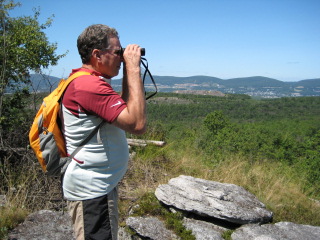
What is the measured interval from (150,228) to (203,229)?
1.81 ft

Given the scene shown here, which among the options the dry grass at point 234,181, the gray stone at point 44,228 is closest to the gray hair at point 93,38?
the gray stone at point 44,228

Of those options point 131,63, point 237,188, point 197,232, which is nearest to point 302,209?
point 237,188

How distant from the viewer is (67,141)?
140 centimetres

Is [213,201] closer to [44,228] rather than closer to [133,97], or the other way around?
[44,228]

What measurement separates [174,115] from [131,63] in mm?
49841

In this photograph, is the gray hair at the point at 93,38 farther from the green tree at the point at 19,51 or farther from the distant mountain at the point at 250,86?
the distant mountain at the point at 250,86

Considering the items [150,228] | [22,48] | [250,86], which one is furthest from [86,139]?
[250,86]

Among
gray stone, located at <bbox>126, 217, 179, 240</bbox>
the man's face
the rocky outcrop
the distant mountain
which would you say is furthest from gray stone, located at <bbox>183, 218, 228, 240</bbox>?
the distant mountain

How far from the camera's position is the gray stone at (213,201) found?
2953 mm

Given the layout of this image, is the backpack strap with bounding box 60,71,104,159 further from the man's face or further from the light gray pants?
the light gray pants

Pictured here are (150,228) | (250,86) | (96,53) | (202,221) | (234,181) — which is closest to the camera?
(96,53)

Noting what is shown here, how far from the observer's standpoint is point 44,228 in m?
2.55

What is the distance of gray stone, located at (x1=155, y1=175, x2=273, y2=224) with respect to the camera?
2953mm

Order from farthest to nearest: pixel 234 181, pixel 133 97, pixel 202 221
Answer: pixel 234 181 < pixel 202 221 < pixel 133 97
